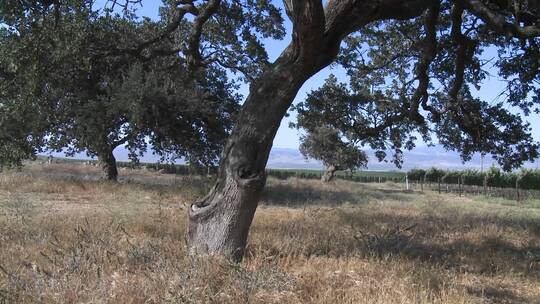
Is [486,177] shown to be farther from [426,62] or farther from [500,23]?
[500,23]

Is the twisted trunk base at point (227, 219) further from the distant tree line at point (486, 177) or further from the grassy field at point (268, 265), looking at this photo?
the distant tree line at point (486, 177)

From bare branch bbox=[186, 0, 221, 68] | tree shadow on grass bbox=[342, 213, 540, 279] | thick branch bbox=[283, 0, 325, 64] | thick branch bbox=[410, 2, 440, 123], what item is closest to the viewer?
thick branch bbox=[283, 0, 325, 64]

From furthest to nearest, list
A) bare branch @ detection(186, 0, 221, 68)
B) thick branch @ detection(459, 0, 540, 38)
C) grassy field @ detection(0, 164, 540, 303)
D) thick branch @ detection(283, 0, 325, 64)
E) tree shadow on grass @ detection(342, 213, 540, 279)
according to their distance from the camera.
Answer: bare branch @ detection(186, 0, 221, 68)
thick branch @ detection(459, 0, 540, 38)
tree shadow on grass @ detection(342, 213, 540, 279)
thick branch @ detection(283, 0, 325, 64)
grassy field @ detection(0, 164, 540, 303)

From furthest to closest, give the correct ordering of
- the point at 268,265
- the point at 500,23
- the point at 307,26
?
the point at 500,23 < the point at 307,26 < the point at 268,265

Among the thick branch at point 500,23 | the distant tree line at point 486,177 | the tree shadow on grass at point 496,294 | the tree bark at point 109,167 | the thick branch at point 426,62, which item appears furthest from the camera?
the distant tree line at point 486,177

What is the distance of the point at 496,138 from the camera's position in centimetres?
1289

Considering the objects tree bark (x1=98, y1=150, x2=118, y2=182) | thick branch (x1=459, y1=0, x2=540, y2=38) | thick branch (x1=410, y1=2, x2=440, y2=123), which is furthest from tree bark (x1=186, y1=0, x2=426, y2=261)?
tree bark (x1=98, y1=150, x2=118, y2=182)

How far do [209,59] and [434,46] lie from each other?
10.4 m

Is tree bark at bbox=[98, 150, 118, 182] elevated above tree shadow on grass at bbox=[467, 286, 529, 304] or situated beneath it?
elevated above

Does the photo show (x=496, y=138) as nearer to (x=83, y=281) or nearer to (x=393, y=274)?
(x=393, y=274)

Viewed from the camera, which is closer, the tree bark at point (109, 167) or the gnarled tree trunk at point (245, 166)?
the gnarled tree trunk at point (245, 166)

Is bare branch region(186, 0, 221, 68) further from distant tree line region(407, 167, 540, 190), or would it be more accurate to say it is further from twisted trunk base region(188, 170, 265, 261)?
distant tree line region(407, 167, 540, 190)

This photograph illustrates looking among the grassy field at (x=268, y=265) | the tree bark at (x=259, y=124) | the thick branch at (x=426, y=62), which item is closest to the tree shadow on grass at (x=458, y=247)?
the grassy field at (x=268, y=265)

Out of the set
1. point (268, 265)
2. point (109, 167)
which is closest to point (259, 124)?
point (268, 265)
